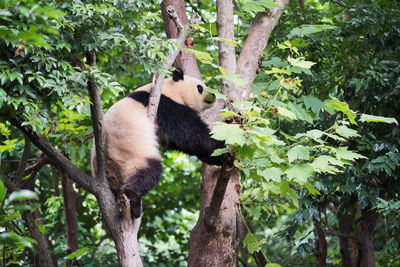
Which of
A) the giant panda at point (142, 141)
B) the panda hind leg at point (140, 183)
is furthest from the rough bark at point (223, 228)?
the panda hind leg at point (140, 183)

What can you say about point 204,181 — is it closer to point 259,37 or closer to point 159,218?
point 259,37

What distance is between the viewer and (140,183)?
365 centimetres

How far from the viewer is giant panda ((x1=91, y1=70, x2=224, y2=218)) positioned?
12.1 feet

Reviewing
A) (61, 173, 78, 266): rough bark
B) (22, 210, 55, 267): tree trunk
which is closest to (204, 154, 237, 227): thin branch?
(22, 210, 55, 267): tree trunk

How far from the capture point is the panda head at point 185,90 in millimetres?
4225

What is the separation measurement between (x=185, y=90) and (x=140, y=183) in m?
1.08

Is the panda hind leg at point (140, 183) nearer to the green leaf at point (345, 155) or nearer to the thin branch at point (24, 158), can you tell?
the thin branch at point (24, 158)

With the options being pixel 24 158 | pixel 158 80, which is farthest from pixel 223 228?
pixel 24 158

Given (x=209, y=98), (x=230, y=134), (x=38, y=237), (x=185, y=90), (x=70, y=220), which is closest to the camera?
(x=230, y=134)

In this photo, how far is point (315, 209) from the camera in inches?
176

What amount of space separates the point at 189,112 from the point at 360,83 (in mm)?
1593

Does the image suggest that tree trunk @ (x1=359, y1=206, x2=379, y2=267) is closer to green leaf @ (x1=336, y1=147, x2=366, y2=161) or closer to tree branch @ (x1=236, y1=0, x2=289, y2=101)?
tree branch @ (x1=236, y1=0, x2=289, y2=101)

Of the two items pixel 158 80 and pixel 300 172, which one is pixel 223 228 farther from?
pixel 158 80

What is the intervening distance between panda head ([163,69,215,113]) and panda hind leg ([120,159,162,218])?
736 mm
